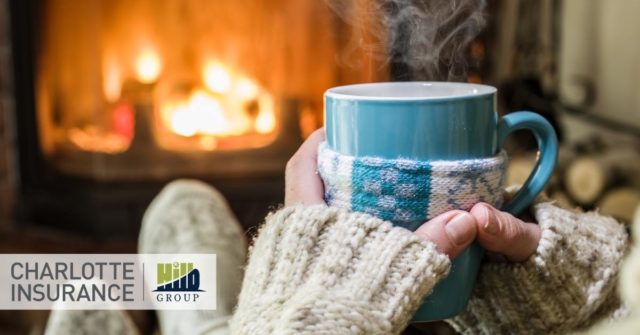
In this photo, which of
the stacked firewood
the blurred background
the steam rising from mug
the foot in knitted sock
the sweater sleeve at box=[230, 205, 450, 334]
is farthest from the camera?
the blurred background

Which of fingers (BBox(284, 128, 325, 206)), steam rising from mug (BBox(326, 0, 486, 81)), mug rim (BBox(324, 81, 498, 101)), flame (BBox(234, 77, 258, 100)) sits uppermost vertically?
steam rising from mug (BBox(326, 0, 486, 81))

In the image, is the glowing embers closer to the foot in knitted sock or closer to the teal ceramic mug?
the foot in knitted sock

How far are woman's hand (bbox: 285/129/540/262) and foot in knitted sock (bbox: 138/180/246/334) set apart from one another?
0.33 m

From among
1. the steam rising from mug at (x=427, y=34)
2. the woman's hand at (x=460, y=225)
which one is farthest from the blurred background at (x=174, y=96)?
the woman's hand at (x=460, y=225)

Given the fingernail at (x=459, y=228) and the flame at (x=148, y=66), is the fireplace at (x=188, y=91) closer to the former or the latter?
the flame at (x=148, y=66)

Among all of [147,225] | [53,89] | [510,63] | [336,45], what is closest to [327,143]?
[147,225]

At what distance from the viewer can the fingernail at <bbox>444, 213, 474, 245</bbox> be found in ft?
1.62

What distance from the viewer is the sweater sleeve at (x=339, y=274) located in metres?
0.46

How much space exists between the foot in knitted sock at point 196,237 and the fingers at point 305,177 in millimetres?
312

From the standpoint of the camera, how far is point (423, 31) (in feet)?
→ 2.06

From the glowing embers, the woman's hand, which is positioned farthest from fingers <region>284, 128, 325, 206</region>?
the glowing embers

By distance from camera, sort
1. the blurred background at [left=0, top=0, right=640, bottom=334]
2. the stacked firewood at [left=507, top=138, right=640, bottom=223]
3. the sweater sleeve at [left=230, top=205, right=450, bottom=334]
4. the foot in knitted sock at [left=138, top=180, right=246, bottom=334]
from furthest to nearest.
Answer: the blurred background at [left=0, top=0, right=640, bottom=334], the stacked firewood at [left=507, top=138, right=640, bottom=223], the foot in knitted sock at [left=138, top=180, right=246, bottom=334], the sweater sleeve at [left=230, top=205, right=450, bottom=334]

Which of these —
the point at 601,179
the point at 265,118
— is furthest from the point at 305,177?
the point at 265,118

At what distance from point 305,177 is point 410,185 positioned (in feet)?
0.29
